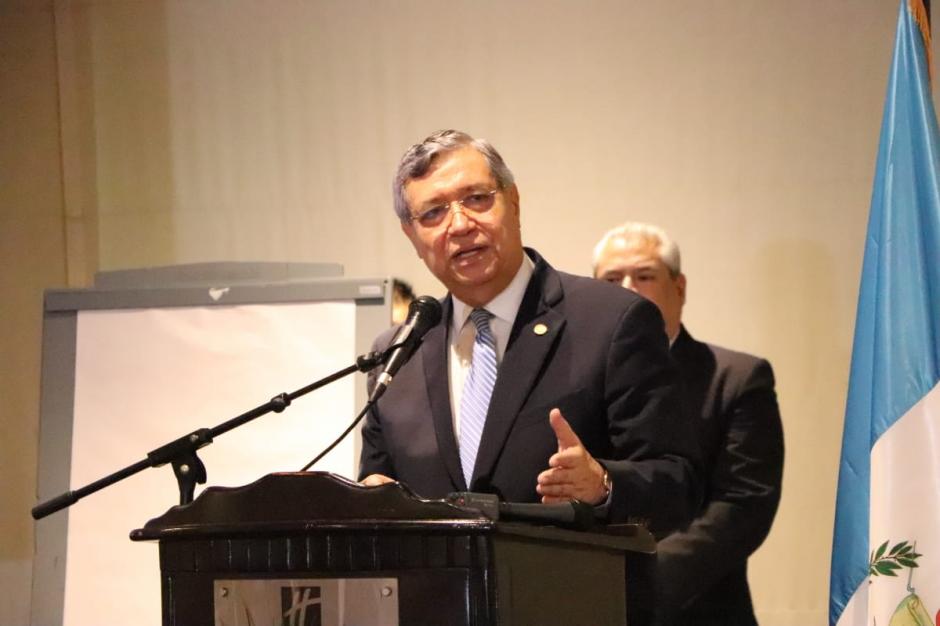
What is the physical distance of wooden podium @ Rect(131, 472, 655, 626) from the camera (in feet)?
5.59

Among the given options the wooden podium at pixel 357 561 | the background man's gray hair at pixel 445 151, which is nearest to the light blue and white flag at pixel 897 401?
the background man's gray hair at pixel 445 151

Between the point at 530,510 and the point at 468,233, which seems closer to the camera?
the point at 530,510

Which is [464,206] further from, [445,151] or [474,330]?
[474,330]

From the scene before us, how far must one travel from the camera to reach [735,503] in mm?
3438

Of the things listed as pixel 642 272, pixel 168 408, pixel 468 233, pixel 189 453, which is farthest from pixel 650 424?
pixel 168 408

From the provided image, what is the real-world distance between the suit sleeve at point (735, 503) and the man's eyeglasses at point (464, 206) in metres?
1.21

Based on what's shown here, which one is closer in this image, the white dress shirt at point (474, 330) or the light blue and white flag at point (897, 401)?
the white dress shirt at point (474, 330)

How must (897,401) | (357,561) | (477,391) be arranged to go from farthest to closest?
(897,401), (477,391), (357,561)

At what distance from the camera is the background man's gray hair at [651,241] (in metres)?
3.86

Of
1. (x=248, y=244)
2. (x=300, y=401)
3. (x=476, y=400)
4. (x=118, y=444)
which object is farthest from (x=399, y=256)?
(x=476, y=400)

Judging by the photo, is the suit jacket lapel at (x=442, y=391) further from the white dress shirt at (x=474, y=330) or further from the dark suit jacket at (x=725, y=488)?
the dark suit jacket at (x=725, y=488)

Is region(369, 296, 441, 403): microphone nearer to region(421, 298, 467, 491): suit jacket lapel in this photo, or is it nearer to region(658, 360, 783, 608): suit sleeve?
region(421, 298, 467, 491): suit jacket lapel

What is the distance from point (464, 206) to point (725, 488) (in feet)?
4.42

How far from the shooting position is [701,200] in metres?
4.45
